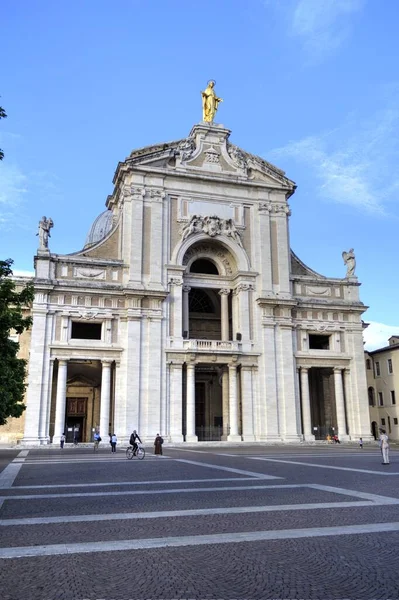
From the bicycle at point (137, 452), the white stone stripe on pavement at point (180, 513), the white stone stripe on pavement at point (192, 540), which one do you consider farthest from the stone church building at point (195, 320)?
the white stone stripe on pavement at point (192, 540)

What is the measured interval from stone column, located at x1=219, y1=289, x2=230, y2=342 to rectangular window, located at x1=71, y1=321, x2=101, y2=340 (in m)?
9.76

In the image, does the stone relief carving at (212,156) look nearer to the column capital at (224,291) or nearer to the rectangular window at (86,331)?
the column capital at (224,291)

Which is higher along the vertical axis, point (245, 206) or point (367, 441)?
point (245, 206)

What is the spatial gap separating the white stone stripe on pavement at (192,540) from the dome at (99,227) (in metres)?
61.4

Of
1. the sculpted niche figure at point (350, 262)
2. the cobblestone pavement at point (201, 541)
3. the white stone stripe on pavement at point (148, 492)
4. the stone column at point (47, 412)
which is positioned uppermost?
the sculpted niche figure at point (350, 262)

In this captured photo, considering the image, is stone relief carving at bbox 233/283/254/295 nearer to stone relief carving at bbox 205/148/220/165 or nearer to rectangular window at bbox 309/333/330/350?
rectangular window at bbox 309/333/330/350

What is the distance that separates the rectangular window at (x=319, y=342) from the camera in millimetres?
48169

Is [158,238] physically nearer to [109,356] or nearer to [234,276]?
[234,276]

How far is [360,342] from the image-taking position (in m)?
46.7

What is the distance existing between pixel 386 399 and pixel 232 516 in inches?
2081

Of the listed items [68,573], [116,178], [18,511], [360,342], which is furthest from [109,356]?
[68,573]

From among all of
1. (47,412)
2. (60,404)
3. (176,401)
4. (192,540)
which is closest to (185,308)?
(176,401)

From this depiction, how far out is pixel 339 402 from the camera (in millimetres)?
45281

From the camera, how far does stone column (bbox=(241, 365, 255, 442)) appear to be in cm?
4156
